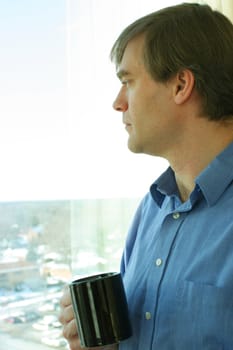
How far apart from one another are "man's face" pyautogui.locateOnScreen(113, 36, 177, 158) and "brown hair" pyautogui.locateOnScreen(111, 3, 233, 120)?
0.07 feet

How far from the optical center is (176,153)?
985 millimetres

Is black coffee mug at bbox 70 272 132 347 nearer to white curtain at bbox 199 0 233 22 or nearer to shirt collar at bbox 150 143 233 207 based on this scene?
shirt collar at bbox 150 143 233 207

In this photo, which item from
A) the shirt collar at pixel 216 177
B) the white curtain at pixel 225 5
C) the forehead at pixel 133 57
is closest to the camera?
the shirt collar at pixel 216 177

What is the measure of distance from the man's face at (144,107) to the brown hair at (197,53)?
0.02 meters

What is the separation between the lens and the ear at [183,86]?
3.19 ft

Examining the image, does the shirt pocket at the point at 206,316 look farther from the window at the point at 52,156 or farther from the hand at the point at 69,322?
the window at the point at 52,156

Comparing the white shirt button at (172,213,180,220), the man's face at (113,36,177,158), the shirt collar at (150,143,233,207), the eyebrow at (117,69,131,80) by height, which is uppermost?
the eyebrow at (117,69,131,80)

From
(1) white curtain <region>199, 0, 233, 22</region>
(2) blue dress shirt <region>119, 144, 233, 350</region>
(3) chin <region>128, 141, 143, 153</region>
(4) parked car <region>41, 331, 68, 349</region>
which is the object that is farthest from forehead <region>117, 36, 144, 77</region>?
(4) parked car <region>41, 331, 68, 349</region>

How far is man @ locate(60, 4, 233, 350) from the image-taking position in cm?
86

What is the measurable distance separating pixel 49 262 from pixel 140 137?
60 cm

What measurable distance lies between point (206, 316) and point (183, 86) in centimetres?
46

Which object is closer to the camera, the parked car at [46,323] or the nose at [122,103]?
the nose at [122,103]

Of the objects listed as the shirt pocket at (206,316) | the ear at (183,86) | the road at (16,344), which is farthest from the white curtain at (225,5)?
the road at (16,344)

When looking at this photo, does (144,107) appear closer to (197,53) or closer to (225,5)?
(197,53)
